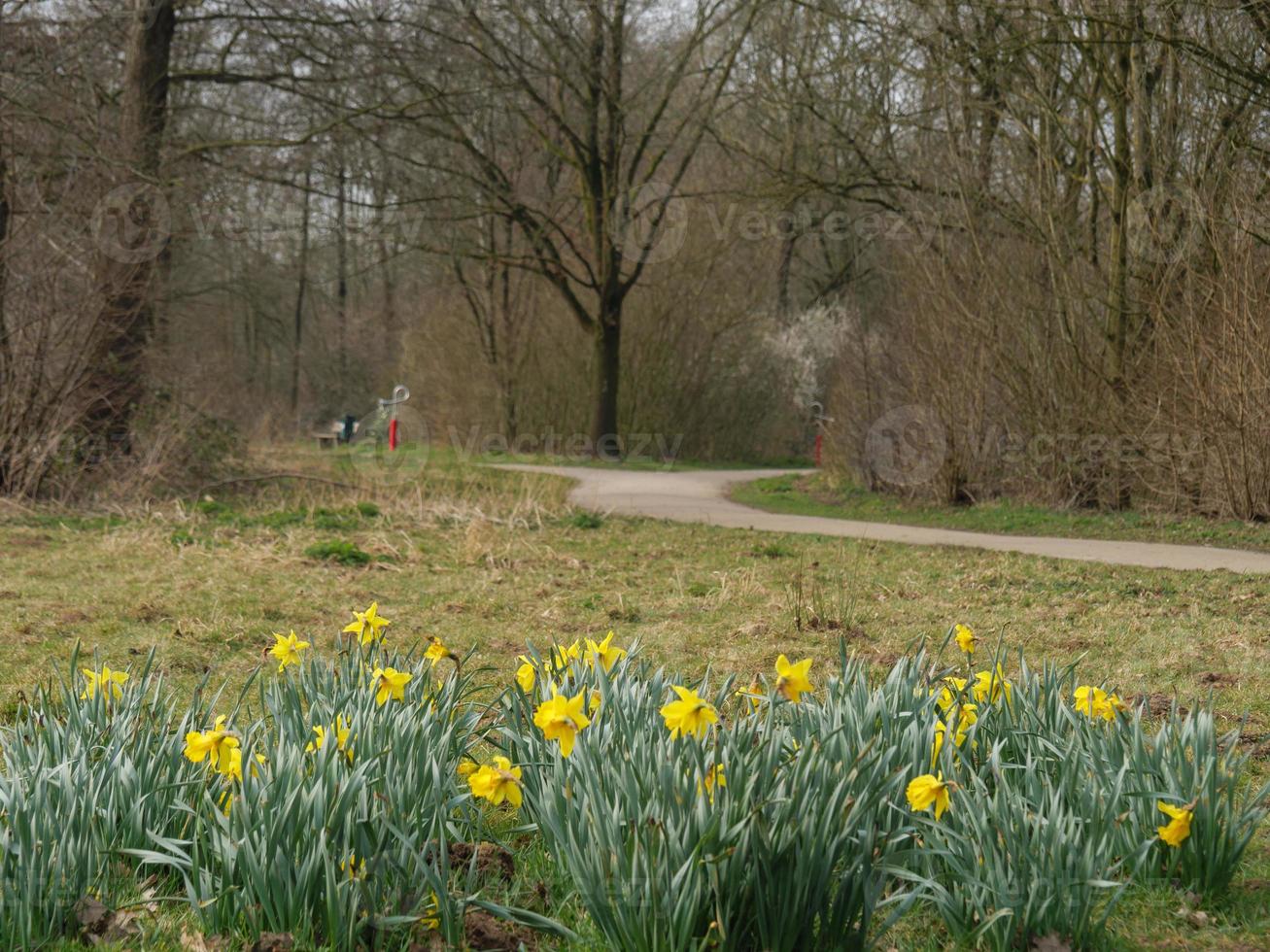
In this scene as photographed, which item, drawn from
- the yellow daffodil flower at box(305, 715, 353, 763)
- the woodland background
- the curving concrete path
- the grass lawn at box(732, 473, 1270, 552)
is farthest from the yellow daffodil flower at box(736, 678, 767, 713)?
the woodland background

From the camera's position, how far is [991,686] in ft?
11.5

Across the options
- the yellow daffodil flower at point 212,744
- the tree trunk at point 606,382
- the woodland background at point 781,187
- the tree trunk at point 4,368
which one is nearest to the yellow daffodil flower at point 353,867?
the yellow daffodil flower at point 212,744

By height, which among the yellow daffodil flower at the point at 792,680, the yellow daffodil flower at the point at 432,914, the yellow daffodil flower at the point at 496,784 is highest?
the yellow daffodil flower at the point at 792,680

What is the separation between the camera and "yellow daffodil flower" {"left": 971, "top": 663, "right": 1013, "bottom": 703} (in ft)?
11.4

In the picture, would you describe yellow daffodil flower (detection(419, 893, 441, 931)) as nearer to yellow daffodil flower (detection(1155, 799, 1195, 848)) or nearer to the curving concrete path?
yellow daffodil flower (detection(1155, 799, 1195, 848))

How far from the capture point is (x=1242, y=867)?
123 inches

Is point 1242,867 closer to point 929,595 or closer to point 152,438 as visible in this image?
point 929,595

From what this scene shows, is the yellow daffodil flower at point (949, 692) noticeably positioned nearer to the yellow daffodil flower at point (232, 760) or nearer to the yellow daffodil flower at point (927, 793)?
the yellow daffodil flower at point (927, 793)

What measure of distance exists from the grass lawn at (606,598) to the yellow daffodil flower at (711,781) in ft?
1.46

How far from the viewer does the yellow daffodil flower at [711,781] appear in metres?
2.48

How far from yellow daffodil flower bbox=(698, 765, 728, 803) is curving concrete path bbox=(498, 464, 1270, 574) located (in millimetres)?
6721

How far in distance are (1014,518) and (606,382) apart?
11.5 metres

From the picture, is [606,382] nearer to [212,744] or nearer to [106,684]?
[106,684]

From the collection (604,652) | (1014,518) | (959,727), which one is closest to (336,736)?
(604,652)
